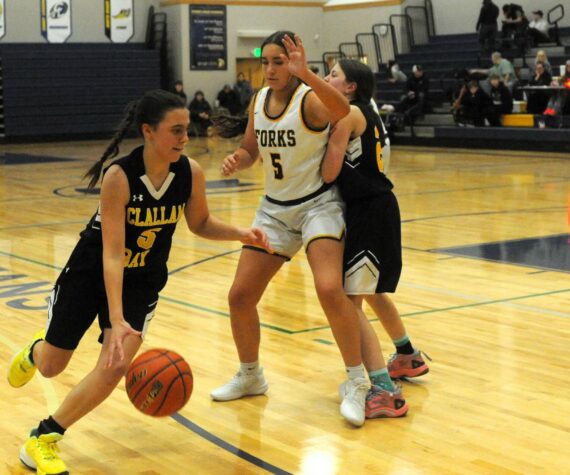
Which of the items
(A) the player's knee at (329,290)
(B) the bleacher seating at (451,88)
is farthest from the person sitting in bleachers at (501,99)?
(A) the player's knee at (329,290)

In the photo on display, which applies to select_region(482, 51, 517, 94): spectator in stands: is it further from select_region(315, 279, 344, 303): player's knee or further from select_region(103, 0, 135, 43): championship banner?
select_region(315, 279, 344, 303): player's knee

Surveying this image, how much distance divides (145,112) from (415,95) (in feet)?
63.6

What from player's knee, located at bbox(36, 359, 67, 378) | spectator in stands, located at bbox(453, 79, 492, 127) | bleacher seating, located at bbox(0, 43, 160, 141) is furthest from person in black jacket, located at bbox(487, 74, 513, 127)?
player's knee, located at bbox(36, 359, 67, 378)

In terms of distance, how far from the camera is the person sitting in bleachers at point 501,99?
2072 cm

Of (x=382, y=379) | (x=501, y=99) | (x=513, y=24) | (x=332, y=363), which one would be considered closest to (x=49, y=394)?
(x=332, y=363)

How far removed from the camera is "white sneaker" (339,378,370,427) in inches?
173

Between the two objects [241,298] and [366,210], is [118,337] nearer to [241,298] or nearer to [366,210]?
[241,298]

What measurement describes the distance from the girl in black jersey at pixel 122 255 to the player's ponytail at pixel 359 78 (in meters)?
0.91

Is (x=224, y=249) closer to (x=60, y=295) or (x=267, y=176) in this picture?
(x=267, y=176)

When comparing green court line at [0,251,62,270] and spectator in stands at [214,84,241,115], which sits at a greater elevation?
spectator in stands at [214,84,241,115]

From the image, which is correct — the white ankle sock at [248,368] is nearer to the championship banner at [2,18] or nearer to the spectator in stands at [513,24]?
the spectator in stands at [513,24]

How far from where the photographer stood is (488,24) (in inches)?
912

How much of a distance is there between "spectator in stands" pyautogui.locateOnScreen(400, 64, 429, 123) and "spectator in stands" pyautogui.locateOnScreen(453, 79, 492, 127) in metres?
1.54

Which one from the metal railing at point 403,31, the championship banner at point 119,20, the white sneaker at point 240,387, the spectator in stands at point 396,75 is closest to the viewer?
the white sneaker at point 240,387
